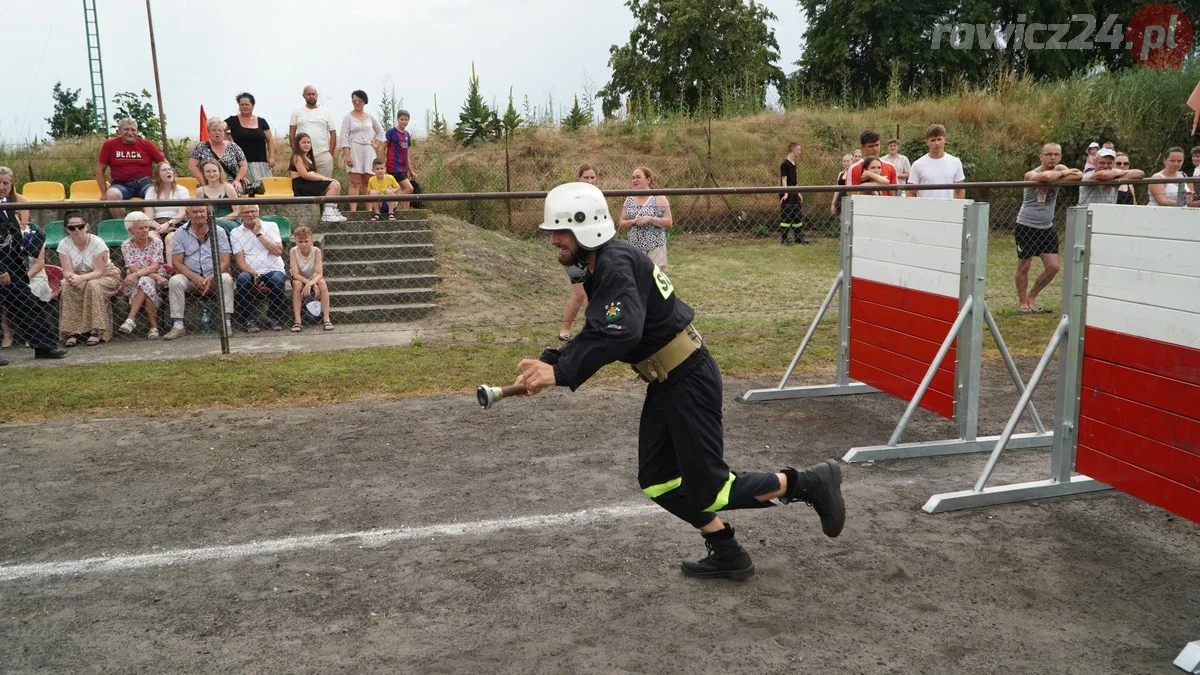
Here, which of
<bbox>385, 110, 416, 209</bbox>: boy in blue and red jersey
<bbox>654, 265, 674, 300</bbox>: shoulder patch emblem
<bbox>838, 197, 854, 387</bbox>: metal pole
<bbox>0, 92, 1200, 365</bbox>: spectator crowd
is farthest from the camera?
<bbox>385, 110, 416, 209</bbox>: boy in blue and red jersey

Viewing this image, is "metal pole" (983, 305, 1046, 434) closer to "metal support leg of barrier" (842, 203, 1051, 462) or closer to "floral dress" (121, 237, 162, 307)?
"metal support leg of barrier" (842, 203, 1051, 462)

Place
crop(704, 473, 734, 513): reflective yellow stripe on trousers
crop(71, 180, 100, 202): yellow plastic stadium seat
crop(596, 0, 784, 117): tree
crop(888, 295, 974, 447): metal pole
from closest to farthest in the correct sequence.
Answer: crop(704, 473, 734, 513): reflective yellow stripe on trousers → crop(888, 295, 974, 447): metal pole → crop(71, 180, 100, 202): yellow plastic stadium seat → crop(596, 0, 784, 117): tree

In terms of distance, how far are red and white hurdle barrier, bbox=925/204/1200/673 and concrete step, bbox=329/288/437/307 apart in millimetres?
8243

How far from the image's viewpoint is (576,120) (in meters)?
29.6

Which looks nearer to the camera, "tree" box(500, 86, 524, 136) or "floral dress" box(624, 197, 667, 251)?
"floral dress" box(624, 197, 667, 251)

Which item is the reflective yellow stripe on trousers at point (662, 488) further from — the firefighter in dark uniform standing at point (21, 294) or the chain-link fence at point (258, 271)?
the firefighter in dark uniform standing at point (21, 294)

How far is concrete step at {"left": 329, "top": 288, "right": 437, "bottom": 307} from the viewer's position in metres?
12.3

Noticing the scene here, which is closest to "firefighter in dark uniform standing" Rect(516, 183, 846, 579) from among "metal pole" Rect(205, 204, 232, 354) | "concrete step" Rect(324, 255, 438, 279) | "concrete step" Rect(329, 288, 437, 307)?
"metal pole" Rect(205, 204, 232, 354)

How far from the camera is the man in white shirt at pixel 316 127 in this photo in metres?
14.5

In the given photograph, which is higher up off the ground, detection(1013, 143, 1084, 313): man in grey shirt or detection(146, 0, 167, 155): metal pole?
detection(146, 0, 167, 155): metal pole

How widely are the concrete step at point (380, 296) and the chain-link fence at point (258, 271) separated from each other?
1 cm

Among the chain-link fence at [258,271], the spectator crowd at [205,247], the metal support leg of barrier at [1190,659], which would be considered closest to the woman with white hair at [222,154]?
the spectator crowd at [205,247]

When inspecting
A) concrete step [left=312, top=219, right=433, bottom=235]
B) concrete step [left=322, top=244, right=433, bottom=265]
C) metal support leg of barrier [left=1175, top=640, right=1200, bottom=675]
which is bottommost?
metal support leg of barrier [left=1175, top=640, right=1200, bottom=675]

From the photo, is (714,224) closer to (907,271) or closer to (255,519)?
(907,271)
